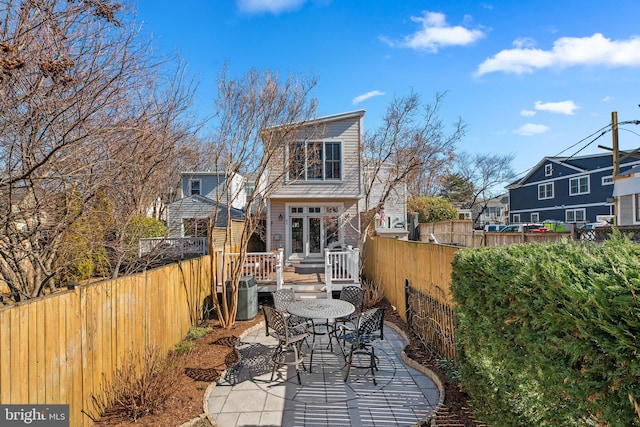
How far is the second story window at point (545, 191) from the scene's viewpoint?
29163 mm

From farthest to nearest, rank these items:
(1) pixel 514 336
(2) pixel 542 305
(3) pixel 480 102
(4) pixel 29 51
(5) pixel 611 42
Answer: (3) pixel 480 102 → (5) pixel 611 42 → (4) pixel 29 51 → (1) pixel 514 336 → (2) pixel 542 305

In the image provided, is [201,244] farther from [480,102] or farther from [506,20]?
→ [506,20]

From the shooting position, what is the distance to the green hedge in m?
1.50

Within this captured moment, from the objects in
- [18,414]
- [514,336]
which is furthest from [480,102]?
[18,414]

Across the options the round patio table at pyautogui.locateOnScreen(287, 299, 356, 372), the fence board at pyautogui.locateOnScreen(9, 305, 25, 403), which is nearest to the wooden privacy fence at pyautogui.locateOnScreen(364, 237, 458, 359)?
the round patio table at pyautogui.locateOnScreen(287, 299, 356, 372)

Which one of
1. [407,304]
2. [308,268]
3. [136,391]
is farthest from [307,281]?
[136,391]

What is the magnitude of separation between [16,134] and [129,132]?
4.26 ft

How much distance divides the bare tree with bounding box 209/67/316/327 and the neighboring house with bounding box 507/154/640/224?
2239 cm

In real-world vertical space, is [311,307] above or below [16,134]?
below

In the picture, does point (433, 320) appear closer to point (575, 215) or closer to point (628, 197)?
point (628, 197)

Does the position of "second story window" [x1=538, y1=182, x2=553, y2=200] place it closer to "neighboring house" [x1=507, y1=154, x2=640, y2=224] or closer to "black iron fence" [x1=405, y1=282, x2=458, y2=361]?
"neighboring house" [x1=507, y1=154, x2=640, y2=224]

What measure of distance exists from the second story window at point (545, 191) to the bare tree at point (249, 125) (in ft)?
97.6

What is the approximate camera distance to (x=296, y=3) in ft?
28.2

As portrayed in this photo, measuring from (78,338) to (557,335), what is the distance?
421cm
